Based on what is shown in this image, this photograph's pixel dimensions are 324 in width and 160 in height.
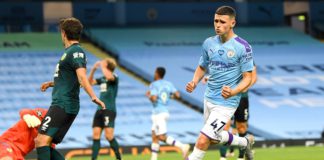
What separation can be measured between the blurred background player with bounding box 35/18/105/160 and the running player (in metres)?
1.73

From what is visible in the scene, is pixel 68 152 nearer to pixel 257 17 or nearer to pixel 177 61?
pixel 177 61

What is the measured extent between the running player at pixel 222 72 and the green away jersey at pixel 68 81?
170 centimetres

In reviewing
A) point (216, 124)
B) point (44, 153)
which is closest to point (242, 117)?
point (216, 124)

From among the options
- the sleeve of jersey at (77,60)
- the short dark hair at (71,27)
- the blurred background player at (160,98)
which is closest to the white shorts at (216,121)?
the sleeve of jersey at (77,60)

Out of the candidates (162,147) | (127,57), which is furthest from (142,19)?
(162,147)

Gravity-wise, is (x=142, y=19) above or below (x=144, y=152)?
above

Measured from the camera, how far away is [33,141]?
886 centimetres

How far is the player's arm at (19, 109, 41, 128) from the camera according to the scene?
28.5 feet

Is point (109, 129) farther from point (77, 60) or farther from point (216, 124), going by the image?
point (77, 60)

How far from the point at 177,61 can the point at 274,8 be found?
730 cm

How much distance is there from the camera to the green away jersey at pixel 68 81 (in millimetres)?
8969

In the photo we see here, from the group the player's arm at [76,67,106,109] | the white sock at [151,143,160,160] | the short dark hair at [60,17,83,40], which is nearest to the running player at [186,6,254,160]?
the player's arm at [76,67,106,109]

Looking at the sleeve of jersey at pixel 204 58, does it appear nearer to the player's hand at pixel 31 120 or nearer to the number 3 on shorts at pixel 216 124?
the number 3 on shorts at pixel 216 124

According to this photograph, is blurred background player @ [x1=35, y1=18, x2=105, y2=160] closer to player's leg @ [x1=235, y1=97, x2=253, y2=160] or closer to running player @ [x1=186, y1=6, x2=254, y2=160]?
running player @ [x1=186, y1=6, x2=254, y2=160]
